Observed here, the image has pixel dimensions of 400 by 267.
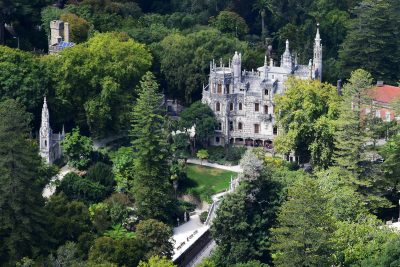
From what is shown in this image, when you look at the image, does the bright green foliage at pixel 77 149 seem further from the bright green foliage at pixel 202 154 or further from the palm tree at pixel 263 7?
the palm tree at pixel 263 7

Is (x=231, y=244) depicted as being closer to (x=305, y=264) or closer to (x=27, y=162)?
(x=305, y=264)

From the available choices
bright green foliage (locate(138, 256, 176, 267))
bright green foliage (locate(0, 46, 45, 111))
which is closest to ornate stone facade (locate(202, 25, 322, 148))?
bright green foliage (locate(0, 46, 45, 111))

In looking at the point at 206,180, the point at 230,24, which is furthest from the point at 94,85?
the point at 230,24

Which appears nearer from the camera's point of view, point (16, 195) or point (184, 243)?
point (16, 195)

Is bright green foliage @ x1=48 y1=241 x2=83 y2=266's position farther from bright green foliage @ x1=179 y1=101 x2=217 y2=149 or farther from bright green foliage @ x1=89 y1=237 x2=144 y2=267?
bright green foliage @ x1=179 y1=101 x2=217 y2=149

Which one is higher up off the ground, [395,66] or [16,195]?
[395,66]

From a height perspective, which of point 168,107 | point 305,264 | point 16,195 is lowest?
point 305,264

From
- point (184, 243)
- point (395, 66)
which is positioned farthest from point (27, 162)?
point (395, 66)
